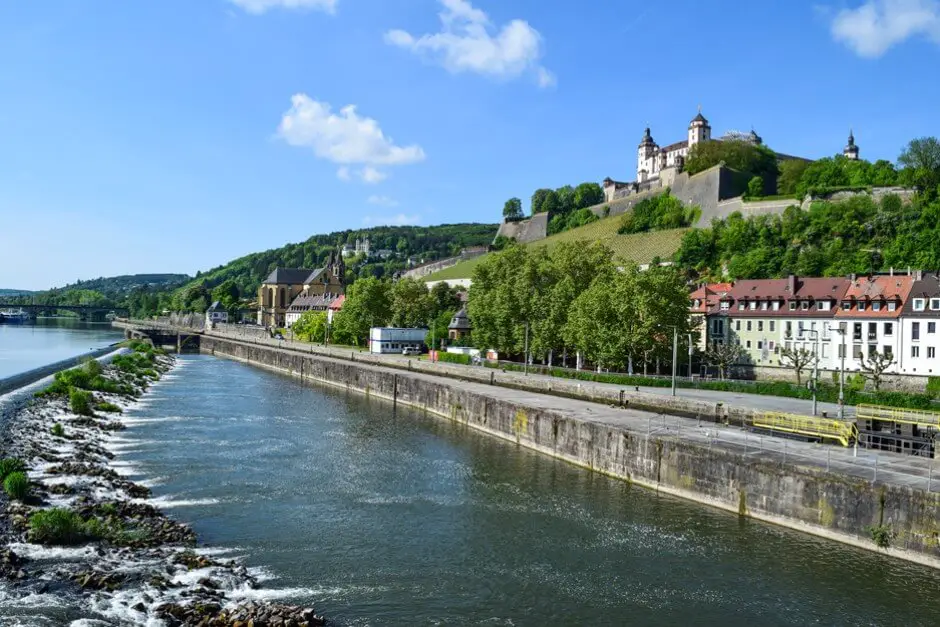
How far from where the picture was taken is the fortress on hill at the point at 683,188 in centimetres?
10575

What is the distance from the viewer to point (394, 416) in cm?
5156

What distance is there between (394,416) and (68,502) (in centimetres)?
2777

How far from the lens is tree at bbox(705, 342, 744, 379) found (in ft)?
187

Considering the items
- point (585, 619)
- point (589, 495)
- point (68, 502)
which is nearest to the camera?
point (585, 619)

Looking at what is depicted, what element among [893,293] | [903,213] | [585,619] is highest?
[903,213]

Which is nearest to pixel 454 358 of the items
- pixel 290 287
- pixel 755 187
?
pixel 755 187

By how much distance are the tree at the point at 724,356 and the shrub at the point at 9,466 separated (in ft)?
150

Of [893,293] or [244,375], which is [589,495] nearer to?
[893,293]

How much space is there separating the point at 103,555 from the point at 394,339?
6793 cm

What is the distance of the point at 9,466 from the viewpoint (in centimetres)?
2756

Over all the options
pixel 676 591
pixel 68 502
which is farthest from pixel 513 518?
pixel 68 502

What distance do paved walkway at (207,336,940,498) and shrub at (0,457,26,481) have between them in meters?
24.4

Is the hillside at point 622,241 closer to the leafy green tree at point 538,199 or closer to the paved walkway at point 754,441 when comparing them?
the leafy green tree at point 538,199

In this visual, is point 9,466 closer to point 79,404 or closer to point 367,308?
point 79,404
